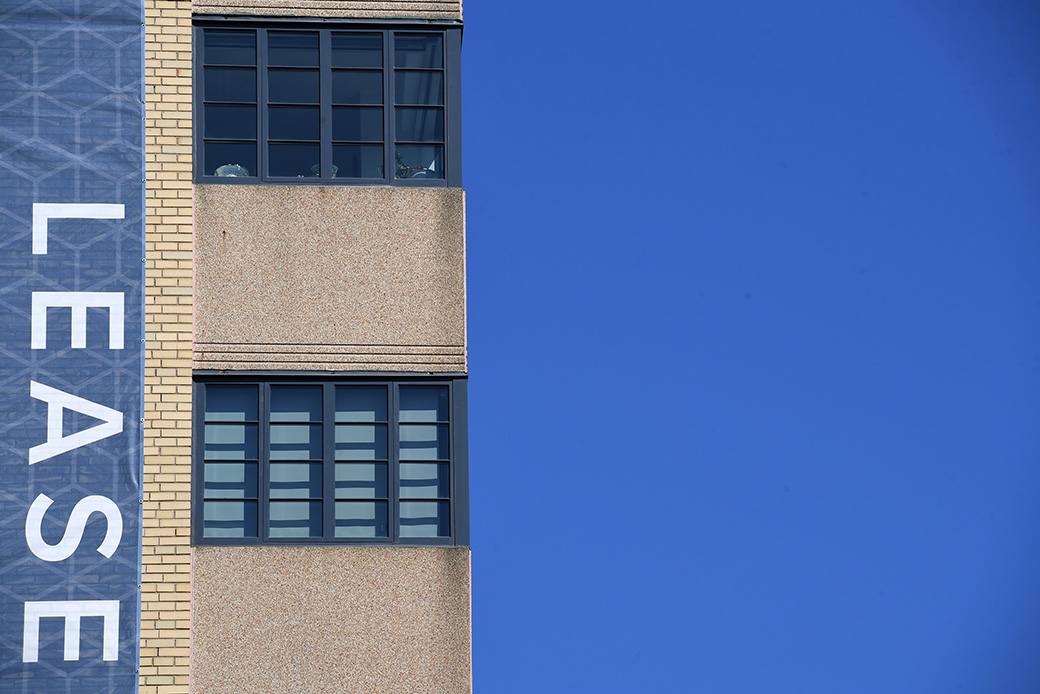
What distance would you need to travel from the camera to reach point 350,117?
46.0 feet

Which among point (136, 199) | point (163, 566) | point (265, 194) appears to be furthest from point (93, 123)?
point (163, 566)

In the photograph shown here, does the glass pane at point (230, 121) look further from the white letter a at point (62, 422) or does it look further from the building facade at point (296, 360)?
the white letter a at point (62, 422)

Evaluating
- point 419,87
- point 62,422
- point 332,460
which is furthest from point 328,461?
point 419,87

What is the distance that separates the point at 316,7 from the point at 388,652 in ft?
22.4

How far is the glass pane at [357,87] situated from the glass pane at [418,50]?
0.32m

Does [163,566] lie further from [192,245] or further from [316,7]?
[316,7]

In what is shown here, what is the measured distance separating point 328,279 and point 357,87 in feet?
7.21

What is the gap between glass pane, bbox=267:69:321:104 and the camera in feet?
45.9

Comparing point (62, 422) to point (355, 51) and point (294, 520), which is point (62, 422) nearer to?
point (294, 520)

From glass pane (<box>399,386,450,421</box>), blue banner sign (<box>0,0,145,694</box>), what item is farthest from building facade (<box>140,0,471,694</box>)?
blue banner sign (<box>0,0,145,694</box>)

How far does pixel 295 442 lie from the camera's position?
44.2ft

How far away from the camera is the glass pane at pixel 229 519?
43.4 feet

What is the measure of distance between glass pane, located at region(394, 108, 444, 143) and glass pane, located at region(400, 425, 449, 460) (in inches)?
124

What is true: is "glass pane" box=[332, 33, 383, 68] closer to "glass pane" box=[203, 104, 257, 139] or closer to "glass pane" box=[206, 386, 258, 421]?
"glass pane" box=[203, 104, 257, 139]
